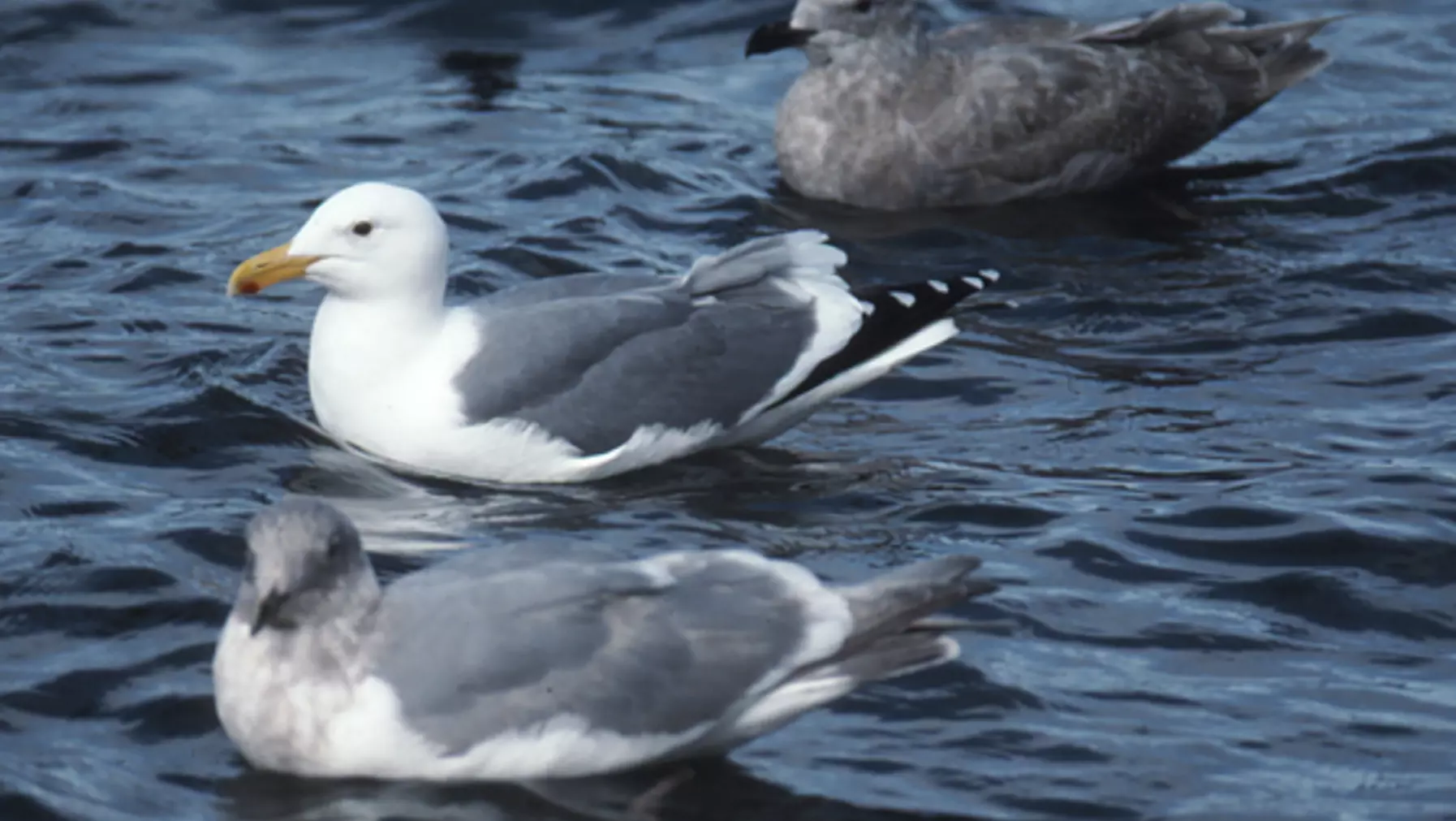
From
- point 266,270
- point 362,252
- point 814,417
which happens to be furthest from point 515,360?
point 814,417

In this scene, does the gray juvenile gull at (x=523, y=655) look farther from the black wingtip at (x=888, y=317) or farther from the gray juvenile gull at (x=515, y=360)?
the black wingtip at (x=888, y=317)

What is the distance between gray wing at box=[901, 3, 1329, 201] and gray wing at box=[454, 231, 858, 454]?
107 inches

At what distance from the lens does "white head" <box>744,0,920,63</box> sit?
11.7 metres

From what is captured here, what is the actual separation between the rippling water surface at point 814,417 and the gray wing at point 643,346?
25 cm

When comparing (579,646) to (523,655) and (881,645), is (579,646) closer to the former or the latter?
(523,655)

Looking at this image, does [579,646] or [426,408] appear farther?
[426,408]

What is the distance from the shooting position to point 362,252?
8211mm

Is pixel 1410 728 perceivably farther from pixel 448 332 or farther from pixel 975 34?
pixel 975 34

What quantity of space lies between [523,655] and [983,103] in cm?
610

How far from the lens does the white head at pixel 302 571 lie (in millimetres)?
5852

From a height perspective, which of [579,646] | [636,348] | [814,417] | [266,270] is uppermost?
[266,270]

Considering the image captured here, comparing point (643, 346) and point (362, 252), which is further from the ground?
point (362, 252)

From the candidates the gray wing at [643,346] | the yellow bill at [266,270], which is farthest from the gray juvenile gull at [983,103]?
the yellow bill at [266,270]

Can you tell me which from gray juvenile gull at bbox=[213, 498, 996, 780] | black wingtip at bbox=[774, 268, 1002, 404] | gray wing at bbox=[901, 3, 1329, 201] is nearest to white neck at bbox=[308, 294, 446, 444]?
black wingtip at bbox=[774, 268, 1002, 404]
